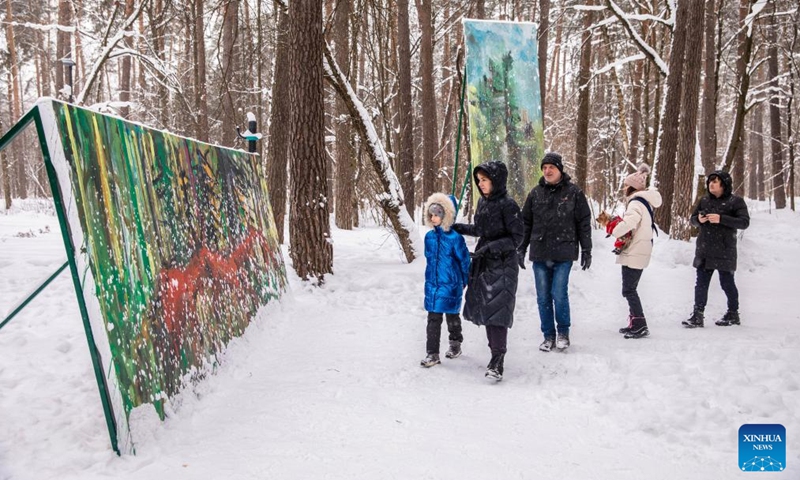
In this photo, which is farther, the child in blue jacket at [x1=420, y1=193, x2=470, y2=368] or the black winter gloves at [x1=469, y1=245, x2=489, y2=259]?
the child in blue jacket at [x1=420, y1=193, x2=470, y2=368]

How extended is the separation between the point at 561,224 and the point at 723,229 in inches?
81.9

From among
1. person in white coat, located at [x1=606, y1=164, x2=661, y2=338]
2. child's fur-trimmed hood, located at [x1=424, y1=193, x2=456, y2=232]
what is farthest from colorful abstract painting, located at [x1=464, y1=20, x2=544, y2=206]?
child's fur-trimmed hood, located at [x1=424, y1=193, x2=456, y2=232]

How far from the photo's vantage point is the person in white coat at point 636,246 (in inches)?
200

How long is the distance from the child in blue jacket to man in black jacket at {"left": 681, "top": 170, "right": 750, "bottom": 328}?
288cm

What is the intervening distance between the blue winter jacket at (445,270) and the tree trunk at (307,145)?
8.96ft

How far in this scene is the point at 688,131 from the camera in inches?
407

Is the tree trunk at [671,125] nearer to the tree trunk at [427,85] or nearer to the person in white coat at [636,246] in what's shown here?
the tree trunk at [427,85]

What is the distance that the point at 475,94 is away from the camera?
8.19m

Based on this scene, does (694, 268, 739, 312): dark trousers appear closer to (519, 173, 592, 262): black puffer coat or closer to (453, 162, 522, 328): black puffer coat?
(519, 173, 592, 262): black puffer coat

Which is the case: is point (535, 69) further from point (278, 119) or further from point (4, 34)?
point (4, 34)

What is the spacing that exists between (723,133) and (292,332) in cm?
4890

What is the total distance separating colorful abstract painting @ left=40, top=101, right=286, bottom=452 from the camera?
8.48 ft

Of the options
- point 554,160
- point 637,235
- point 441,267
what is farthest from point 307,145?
point 637,235

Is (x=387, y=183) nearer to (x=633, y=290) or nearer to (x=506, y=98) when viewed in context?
(x=506, y=98)
